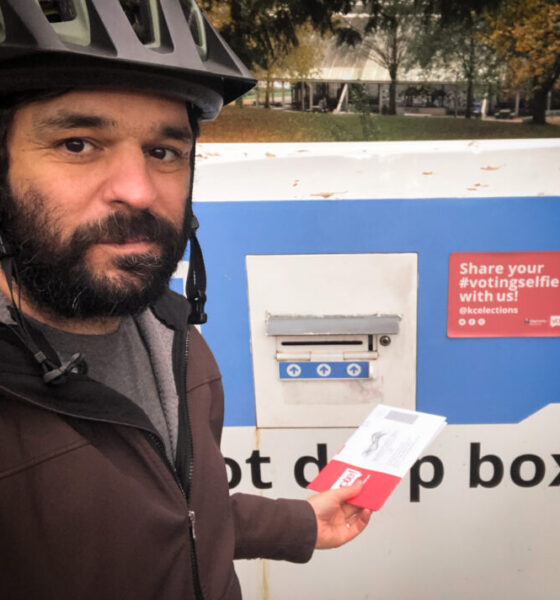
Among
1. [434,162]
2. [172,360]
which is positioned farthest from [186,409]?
[434,162]

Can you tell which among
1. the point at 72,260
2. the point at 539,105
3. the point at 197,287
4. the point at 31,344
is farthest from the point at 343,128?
the point at 31,344

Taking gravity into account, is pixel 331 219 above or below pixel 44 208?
below

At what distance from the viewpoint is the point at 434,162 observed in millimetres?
1613

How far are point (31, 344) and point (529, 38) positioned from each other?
55.7 inches

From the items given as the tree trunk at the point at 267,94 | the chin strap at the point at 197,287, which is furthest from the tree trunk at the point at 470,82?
the chin strap at the point at 197,287

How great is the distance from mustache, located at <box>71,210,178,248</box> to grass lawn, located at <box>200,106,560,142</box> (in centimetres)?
71

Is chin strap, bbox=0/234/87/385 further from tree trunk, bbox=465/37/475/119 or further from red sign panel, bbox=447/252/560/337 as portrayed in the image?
tree trunk, bbox=465/37/475/119

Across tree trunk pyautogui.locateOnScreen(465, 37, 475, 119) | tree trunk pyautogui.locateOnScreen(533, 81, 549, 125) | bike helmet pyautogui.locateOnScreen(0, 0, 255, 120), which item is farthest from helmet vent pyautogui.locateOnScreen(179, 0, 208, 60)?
tree trunk pyautogui.locateOnScreen(533, 81, 549, 125)

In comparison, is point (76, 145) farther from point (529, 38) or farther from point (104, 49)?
point (529, 38)

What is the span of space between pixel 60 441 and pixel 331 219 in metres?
0.91

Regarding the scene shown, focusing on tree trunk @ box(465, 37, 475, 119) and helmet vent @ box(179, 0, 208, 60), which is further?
tree trunk @ box(465, 37, 475, 119)

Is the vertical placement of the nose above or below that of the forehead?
below

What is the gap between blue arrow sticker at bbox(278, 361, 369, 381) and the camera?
171 cm

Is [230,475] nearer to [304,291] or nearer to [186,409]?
[304,291]
